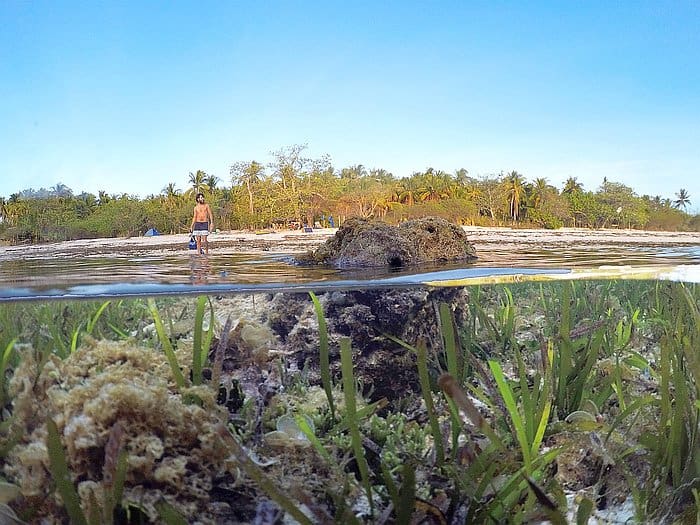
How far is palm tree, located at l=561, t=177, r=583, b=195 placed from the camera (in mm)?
1915

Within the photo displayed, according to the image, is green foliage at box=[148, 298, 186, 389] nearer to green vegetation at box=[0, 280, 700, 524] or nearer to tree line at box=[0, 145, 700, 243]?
green vegetation at box=[0, 280, 700, 524]

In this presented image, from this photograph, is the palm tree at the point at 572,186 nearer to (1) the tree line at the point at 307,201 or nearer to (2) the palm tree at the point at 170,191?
(1) the tree line at the point at 307,201

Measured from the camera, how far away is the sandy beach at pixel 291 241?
1989 millimetres

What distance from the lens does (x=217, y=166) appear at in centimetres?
179

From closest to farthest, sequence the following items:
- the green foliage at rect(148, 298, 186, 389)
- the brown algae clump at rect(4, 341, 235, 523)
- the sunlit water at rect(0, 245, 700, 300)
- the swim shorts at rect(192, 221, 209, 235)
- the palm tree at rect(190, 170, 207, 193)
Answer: the brown algae clump at rect(4, 341, 235, 523) < the green foliage at rect(148, 298, 186, 389) < the sunlit water at rect(0, 245, 700, 300) < the palm tree at rect(190, 170, 207, 193) < the swim shorts at rect(192, 221, 209, 235)

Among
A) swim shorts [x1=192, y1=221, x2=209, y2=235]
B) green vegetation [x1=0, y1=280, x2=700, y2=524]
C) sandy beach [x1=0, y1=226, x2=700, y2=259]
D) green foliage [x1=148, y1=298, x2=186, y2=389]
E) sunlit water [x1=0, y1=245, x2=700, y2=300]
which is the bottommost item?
green vegetation [x1=0, y1=280, x2=700, y2=524]

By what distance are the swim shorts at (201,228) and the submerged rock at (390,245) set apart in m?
0.38

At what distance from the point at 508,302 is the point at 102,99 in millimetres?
1396

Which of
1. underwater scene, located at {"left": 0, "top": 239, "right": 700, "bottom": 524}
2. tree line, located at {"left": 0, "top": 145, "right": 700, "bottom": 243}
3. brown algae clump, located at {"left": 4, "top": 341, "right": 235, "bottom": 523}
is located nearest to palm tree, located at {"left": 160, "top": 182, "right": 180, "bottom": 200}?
tree line, located at {"left": 0, "top": 145, "right": 700, "bottom": 243}

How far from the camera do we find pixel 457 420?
3.65ft

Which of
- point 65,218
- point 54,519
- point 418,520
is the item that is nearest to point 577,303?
Result: point 418,520

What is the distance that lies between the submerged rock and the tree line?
0.06 metres

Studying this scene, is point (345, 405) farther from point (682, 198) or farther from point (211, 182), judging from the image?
point (682, 198)

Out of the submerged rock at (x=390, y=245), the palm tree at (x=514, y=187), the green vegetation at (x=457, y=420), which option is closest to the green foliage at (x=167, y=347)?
the green vegetation at (x=457, y=420)
